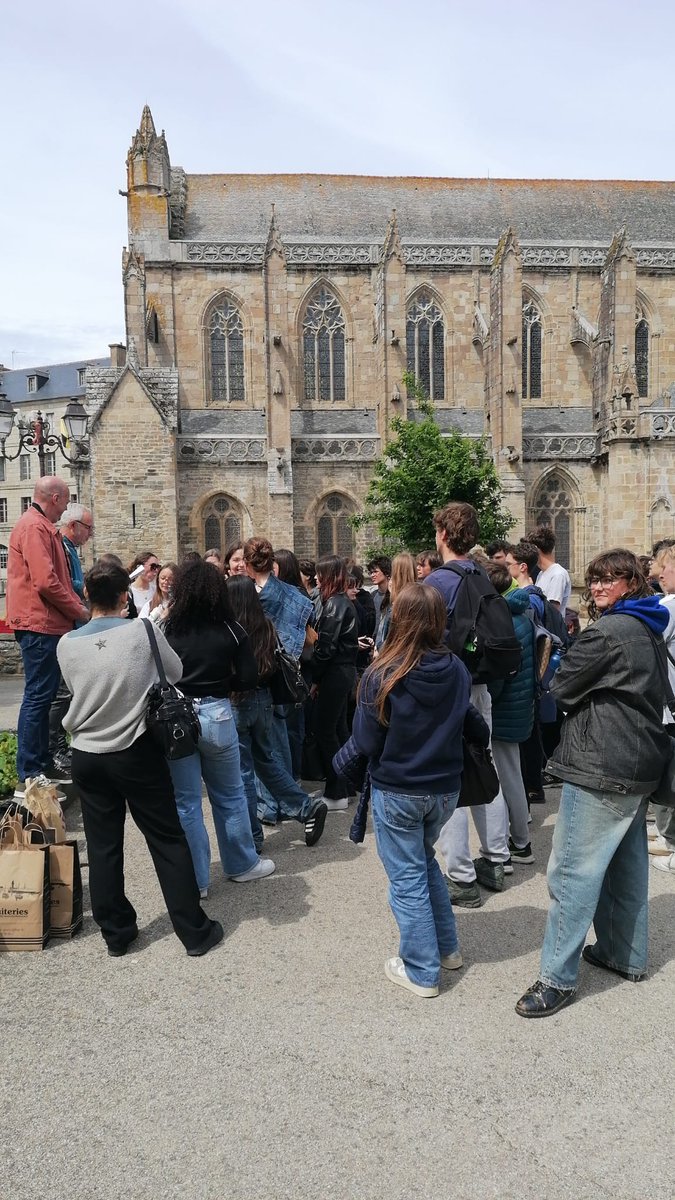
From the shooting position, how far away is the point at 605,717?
3477mm

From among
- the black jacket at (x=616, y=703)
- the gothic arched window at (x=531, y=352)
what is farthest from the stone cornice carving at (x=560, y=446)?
the black jacket at (x=616, y=703)

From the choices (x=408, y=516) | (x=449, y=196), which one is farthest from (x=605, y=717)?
(x=449, y=196)

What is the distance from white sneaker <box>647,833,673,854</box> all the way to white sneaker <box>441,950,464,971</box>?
7.30ft

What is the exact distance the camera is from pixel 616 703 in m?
3.46

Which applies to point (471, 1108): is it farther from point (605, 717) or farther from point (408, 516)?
point (408, 516)

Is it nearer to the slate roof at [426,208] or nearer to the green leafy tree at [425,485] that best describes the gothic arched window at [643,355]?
the slate roof at [426,208]

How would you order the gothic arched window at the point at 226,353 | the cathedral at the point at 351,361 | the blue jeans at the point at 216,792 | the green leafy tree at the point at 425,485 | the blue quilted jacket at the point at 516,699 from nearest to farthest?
the blue jeans at the point at 216,792 → the blue quilted jacket at the point at 516,699 → the green leafy tree at the point at 425,485 → the cathedral at the point at 351,361 → the gothic arched window at the point at 226,353

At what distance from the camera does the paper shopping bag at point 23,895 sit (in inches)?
158

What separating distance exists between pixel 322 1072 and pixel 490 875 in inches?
80.0

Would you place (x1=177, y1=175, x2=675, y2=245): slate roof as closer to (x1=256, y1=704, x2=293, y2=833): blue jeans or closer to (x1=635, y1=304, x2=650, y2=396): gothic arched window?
(x1=635, y1=304, x2=650, y2=396): gothic arched window

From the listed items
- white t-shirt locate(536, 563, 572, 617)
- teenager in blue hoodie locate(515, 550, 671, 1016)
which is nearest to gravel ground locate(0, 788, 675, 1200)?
teenager in blue hoodie locate(515, 550, 671, 1016)

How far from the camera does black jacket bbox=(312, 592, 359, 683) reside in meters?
6.39

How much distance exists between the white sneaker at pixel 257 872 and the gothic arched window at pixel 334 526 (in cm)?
2113

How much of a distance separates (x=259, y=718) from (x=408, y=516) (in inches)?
698
